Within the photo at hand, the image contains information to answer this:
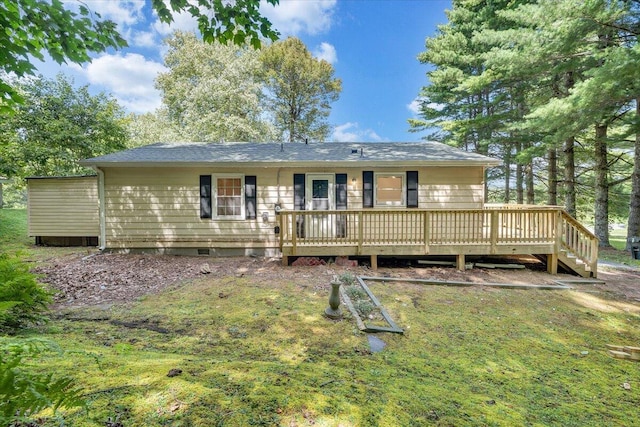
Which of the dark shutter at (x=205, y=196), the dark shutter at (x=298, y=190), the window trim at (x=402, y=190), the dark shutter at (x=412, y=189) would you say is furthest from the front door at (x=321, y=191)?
the dark shutter at (x=205, y=196)

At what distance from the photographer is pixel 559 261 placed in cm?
708

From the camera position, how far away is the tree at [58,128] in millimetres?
12852

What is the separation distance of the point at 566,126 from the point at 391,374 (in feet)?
36.0

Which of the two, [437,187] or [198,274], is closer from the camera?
[198,274]

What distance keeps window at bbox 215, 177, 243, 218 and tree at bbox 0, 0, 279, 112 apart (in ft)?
18.0

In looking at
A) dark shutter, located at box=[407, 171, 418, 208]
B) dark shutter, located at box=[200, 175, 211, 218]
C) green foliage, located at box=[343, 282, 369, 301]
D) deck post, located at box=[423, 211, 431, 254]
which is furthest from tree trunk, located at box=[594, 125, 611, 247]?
dark shutter, located at box=[200, 175, 211, 218]

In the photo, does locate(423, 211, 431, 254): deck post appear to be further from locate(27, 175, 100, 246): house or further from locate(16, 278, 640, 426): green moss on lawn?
locate(27, 175, 100, 246): house

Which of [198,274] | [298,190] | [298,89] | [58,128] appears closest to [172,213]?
[198,274]

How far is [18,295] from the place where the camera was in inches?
122

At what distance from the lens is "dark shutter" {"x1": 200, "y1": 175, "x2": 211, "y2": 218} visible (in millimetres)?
8500

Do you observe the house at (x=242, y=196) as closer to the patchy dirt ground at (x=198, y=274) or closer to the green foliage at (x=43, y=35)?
the patchy dirt ground at (x=198, y=274)

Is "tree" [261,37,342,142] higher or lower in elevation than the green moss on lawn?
higher

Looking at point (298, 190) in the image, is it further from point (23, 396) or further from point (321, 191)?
point (23, 396)

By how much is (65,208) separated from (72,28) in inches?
380
